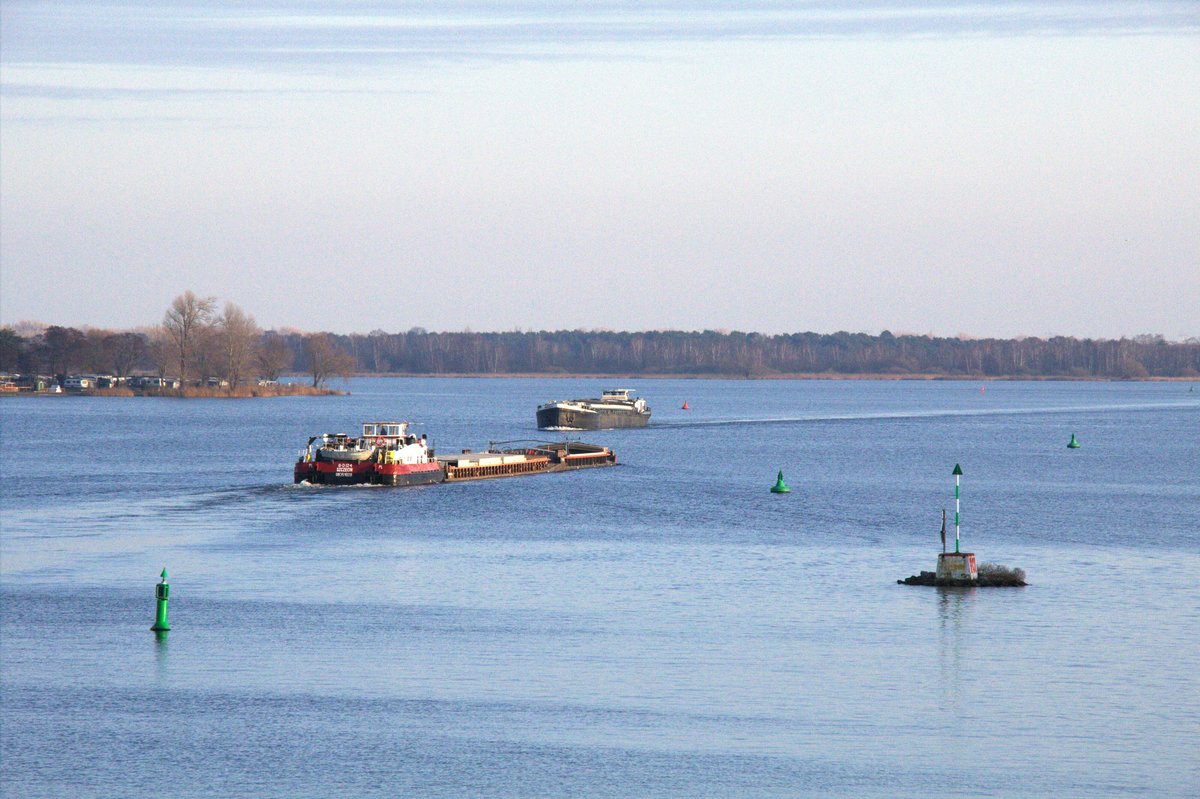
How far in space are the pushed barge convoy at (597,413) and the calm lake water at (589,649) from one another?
7544cm

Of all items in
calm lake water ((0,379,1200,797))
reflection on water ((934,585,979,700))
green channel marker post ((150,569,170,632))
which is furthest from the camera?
green channel marker post ((150,569,170,632))

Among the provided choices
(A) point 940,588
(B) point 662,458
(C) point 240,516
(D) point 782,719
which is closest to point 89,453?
(B) point 662,458

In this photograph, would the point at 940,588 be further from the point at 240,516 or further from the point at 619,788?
the point at 240,516

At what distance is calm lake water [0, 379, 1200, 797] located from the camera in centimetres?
2831

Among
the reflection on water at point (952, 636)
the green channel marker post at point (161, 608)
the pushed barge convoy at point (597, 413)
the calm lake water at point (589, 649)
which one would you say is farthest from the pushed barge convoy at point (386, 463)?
the pushed barge convoy at point (597, 413)

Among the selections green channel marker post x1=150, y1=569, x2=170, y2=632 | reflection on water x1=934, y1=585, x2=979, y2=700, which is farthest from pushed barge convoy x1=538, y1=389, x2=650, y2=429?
green channel marker post x1=150, y1=569, x2=170, y2=632

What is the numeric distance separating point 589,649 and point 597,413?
126 metres

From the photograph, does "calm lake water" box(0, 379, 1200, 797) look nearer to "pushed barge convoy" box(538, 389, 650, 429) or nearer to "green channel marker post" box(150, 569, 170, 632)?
A: "green channel marker post" box(150, 569, 170, 632)

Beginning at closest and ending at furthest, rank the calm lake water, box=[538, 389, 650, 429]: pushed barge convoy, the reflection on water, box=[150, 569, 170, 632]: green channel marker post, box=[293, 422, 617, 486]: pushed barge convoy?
the calm lake water < the reflection on water < box=[150, 569, 170, 632]: green channel marker post < box=[293, 422, 617, 486]: pushed barge convoy < box=[538, 389, 650, 429]: pushed barge convoy

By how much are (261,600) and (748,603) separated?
49.6 feet

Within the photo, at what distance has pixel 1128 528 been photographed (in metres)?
69.4

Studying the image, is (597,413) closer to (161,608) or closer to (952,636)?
(952,636)

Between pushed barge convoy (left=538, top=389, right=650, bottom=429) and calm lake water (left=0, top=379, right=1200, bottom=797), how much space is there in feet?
248

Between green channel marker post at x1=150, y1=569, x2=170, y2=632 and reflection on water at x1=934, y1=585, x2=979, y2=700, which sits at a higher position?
green channel marker post at x1=150, y1=569, x2=170, y2=632
